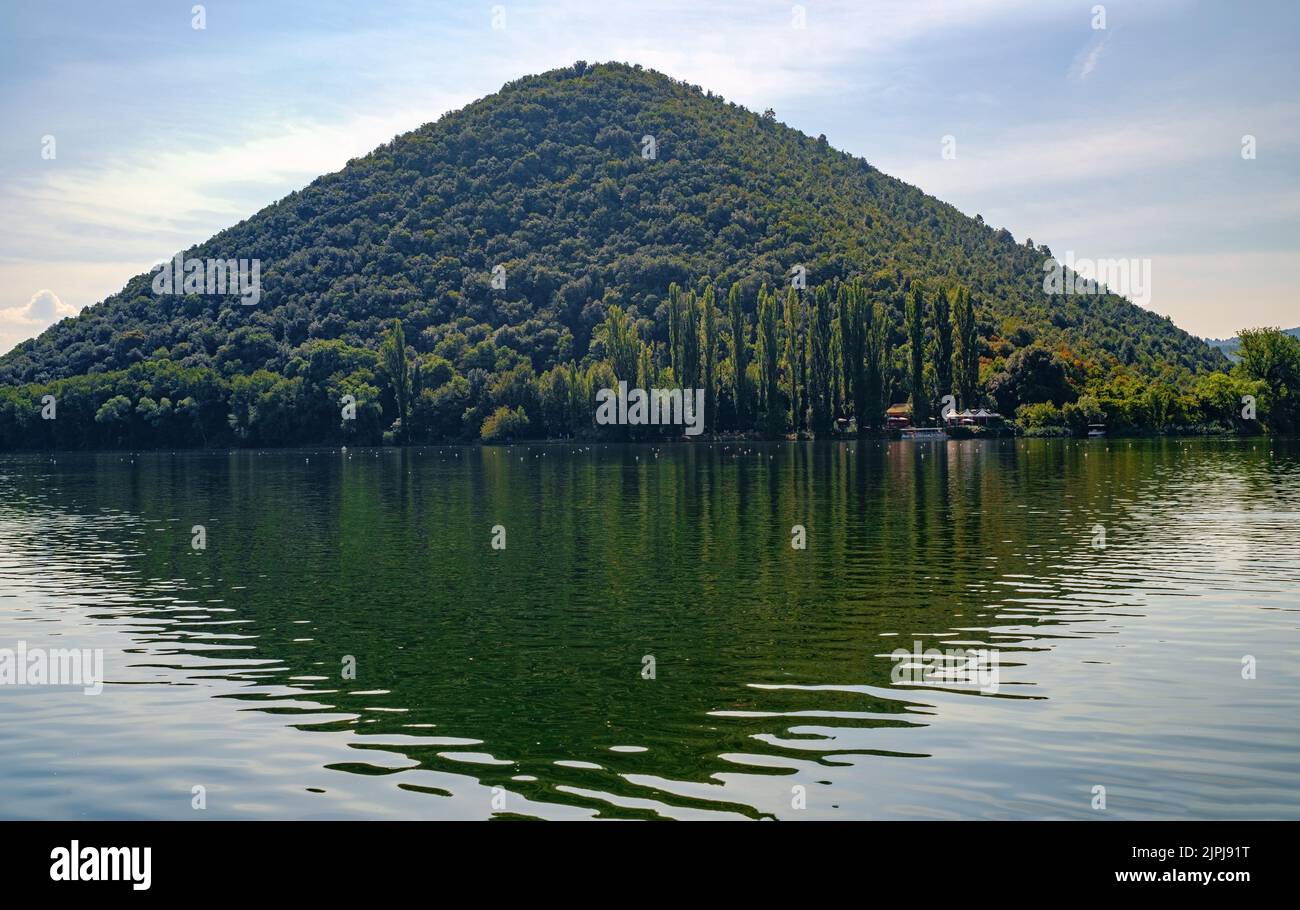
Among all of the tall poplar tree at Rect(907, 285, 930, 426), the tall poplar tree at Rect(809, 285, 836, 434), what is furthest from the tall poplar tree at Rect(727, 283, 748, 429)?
the tall poplar tree at Rect(907, 285, 930, 426)

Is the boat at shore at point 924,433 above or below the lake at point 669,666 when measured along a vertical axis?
above

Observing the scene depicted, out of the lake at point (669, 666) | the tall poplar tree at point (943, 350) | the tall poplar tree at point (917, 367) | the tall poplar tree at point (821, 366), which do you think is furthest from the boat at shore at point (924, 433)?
the lake at point (669, 666)

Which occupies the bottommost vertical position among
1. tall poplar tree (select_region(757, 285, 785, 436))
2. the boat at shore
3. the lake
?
the lake

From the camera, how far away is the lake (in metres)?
15.2

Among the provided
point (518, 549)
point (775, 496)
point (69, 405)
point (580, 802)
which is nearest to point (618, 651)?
point (580, 802)

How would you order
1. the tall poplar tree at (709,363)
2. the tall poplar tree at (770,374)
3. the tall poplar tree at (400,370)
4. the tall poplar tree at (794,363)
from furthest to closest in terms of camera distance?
1. the tall poplar tree at (400,370)
2. the tall poplar tree at (709,363)
3. the tall poplar tree at (794,363)
4. the tall poplar tree at (770,374)

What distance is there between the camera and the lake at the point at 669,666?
15188mm

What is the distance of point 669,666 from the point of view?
22.3 m

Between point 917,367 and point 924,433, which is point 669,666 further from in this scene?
point 917,367

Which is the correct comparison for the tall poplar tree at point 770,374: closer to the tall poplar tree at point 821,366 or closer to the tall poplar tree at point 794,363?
the tall poplar tree at point 794,363

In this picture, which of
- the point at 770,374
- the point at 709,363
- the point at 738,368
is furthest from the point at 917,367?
the point at 709,363

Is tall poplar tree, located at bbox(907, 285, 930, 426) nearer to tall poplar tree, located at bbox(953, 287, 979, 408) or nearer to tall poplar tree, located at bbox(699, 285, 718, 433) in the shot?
tall poplar tree, located at bbox(953, 287, 979, 408)
